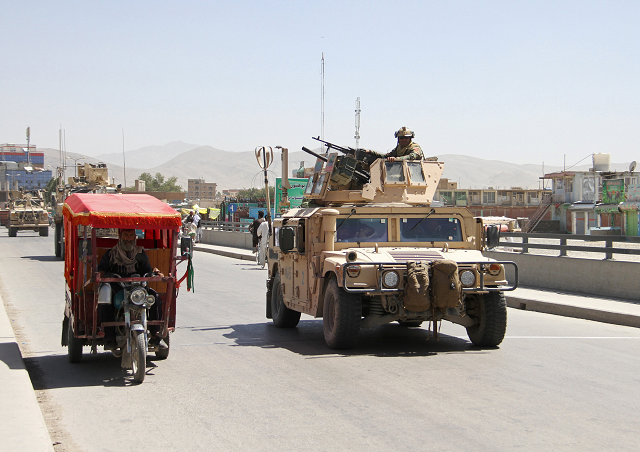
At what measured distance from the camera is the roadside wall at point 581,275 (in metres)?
14.6

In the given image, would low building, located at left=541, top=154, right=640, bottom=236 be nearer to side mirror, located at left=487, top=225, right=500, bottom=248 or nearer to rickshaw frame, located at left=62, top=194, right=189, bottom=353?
side mirror, located at left=487, top=225, right=500, bottom=248

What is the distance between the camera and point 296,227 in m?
10.6

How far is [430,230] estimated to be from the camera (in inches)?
408

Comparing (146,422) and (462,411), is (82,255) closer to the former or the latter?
(146,422)

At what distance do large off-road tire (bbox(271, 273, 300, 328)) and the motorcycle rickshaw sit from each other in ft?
10.0

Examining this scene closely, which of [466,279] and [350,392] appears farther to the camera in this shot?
[466,279]

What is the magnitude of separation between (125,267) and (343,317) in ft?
8.75

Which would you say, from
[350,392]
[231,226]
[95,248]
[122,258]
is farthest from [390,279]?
[231,226]

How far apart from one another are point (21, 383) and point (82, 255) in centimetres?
150

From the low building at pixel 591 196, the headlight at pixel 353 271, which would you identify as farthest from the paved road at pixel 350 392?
the low building at pixel 591 196

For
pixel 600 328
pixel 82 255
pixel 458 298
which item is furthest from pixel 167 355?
pixel 600 328

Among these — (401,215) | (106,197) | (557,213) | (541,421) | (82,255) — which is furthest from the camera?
(557,213)

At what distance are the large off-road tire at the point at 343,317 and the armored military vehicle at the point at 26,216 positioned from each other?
44.0 meters

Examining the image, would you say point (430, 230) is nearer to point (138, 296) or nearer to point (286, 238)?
point (286, 238)
